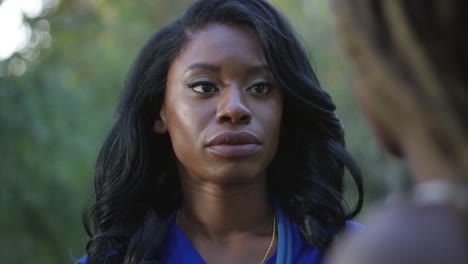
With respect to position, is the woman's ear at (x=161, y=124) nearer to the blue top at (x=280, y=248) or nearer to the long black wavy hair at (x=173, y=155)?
the long black wavy hair at (x=173, y=155)

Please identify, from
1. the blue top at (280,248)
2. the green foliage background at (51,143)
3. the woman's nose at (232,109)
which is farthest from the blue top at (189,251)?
the green foliage background at (51,143)

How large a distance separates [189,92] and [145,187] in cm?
63

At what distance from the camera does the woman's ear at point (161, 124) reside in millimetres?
4074

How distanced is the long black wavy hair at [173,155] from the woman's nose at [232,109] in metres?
0.26

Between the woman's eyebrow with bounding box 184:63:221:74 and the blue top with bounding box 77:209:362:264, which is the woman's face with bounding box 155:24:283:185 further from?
the blue top with bounding box 77:209:362:264

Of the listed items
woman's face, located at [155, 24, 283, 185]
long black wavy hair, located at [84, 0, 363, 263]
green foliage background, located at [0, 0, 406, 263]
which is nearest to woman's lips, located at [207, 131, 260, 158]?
woman's face, located at [155, 24, 283, 185]

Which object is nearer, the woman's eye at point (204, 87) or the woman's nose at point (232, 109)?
the woman's nose at point (232, 109)

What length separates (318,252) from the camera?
12.1ft

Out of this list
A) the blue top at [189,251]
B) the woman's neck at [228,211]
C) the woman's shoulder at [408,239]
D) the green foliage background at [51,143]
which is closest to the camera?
the woman's shoulder at [408,239]

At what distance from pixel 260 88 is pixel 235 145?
0.32 meters

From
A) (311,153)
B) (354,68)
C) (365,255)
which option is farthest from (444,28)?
(311,153)

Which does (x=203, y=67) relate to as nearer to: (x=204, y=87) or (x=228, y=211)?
(x=204, y=87)

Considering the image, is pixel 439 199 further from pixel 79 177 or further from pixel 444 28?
pixel 79 177

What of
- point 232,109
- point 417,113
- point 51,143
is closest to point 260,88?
point 232,109
